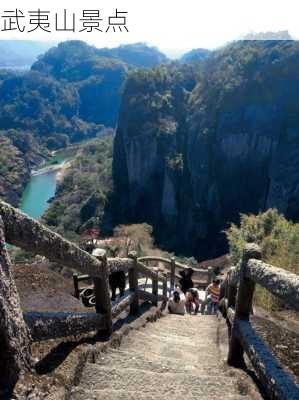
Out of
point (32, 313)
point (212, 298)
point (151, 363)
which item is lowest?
point (212, 298)

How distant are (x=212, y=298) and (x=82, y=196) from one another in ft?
257

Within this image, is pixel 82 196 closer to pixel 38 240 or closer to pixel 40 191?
pixel 40 191

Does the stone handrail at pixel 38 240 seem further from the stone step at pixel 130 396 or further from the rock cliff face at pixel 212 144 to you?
the rock cliff face at pixel 212 144

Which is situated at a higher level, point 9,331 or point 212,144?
point 9,331

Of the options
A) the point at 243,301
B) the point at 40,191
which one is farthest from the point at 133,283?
the point at 40,191

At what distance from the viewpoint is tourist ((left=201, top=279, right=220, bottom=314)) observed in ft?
32.8

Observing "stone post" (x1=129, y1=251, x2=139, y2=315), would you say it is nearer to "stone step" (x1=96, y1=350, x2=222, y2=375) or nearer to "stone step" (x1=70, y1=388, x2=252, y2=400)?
"stone step" (x1=96, y1=350, x2=222, y2=375)

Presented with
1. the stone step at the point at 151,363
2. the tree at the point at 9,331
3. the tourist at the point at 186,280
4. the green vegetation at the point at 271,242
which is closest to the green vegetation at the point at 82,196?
the green vegetation at the point at 271,242

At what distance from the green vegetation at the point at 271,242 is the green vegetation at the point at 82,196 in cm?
3455

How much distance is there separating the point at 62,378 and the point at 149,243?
41.2m

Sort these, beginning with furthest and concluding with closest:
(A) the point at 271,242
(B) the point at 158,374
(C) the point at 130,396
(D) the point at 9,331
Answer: (A) the point at 271,242 < (B) the point at 158,374 < (C) the point at 130,396 < (D) the point at 9,331

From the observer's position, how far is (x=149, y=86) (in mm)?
85375

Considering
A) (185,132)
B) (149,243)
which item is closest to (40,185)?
(185,132)

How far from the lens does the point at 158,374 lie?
3.98 meters
